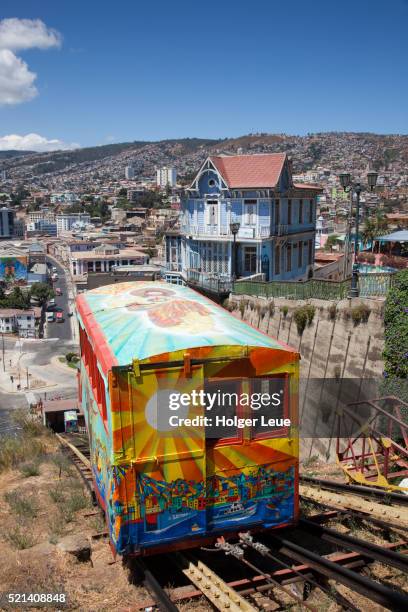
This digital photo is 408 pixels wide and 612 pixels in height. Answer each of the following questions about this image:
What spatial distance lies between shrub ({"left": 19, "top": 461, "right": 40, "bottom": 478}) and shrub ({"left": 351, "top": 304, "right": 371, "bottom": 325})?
27.8 feet

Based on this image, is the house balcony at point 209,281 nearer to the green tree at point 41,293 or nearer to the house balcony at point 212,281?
the house balcony at point 212,281

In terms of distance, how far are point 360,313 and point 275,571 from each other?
28.0 ft

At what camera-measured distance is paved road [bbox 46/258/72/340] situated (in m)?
87.6

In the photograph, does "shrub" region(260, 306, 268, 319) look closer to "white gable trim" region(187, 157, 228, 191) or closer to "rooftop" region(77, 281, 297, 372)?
"white gable trim" region(187, 157, 228, 191)

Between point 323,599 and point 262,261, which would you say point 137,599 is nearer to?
point 323,599

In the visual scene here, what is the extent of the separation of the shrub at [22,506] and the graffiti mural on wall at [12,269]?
385 ft

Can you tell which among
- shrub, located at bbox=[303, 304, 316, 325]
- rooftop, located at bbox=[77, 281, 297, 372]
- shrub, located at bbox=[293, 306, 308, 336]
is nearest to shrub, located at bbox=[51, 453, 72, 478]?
rooftop, located at bbox=[77, 281, 297, 372]

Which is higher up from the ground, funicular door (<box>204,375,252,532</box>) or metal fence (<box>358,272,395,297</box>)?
metal fence (<box>358,272,395,297</box>)

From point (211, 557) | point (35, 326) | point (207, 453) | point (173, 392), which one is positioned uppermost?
point (173, 392)

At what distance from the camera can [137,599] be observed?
5.86 m

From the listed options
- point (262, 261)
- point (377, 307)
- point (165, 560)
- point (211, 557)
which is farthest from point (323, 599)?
point (262, 261)

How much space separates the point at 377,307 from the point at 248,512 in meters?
8.46

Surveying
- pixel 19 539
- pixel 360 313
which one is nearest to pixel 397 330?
pixel 360 313

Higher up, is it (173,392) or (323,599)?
(173,392)
